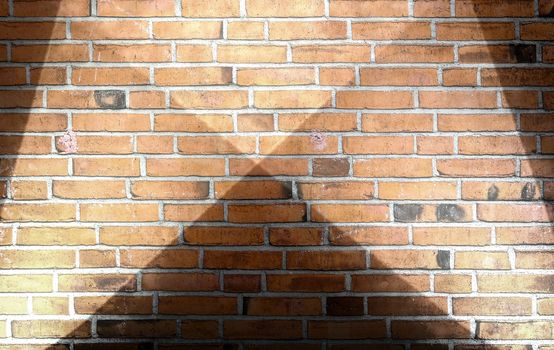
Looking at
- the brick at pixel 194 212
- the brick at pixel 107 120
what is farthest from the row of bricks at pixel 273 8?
the brick at pixel 194 212

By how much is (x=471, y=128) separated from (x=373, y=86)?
348 mm

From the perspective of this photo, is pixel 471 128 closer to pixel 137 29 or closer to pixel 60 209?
pixel 137 29

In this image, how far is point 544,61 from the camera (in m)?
1.93

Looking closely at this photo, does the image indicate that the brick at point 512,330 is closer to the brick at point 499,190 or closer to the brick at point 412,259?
the brick at point 412,259

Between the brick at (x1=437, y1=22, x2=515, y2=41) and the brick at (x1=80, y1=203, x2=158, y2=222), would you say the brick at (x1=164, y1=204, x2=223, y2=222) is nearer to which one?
the brick at (x1=80, y1=203, x2=158, y2=222)

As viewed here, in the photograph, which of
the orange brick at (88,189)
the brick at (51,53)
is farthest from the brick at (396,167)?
the brick at (51,53)

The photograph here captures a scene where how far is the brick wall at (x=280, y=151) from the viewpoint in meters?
1.93

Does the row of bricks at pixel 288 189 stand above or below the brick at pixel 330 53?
below

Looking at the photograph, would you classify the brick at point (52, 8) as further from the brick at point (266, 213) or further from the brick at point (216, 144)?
the brick at point (266, 213)

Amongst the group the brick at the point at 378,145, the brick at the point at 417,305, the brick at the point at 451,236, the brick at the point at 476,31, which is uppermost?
the brick at the point at 476,31

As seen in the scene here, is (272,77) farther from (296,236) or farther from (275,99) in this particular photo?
(296,236)

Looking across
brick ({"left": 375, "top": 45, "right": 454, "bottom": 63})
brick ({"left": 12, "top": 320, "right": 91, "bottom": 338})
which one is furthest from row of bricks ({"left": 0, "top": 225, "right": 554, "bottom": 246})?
brick ({"left": 375, "top": 45, "right": 454, "bottom": 63})

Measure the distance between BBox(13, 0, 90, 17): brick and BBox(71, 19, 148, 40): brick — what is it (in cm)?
4

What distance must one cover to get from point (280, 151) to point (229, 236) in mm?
324
